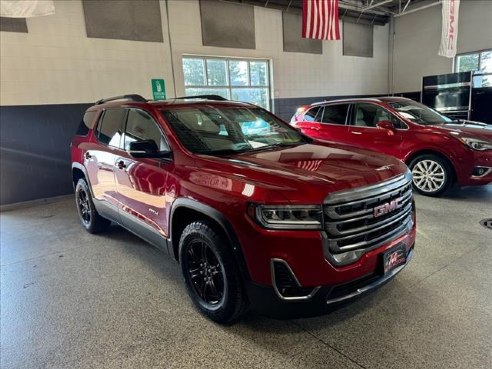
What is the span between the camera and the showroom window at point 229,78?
8242mm

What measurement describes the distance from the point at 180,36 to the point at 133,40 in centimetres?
116

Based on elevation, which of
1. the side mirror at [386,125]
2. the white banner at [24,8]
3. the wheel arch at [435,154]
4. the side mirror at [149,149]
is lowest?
the wheel arch at [435,154]

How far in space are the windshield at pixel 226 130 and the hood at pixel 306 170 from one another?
0.19 m

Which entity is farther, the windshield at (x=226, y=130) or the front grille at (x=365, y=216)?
the windshield at (x=226, y=130)

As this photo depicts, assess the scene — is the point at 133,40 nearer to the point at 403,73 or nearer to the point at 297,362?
the point at 297,362

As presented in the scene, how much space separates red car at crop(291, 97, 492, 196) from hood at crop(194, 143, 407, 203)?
8.52 ft

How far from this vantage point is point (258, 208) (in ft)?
6.08

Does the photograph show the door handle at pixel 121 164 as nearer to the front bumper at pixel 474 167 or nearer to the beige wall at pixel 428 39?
the front bumper at pixel 474 167

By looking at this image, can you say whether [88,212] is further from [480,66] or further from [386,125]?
[480,66]

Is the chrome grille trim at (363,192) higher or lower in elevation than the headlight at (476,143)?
higher

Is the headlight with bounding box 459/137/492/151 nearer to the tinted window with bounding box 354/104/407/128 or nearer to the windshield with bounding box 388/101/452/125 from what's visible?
the windshield with bounding box 388/101/452/125

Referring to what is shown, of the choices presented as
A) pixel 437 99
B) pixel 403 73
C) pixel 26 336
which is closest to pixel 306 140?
pixel 26 336

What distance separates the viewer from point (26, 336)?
7.66ft

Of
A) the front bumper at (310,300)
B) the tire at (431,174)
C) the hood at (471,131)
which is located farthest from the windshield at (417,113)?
the front bumper at (310,300)
